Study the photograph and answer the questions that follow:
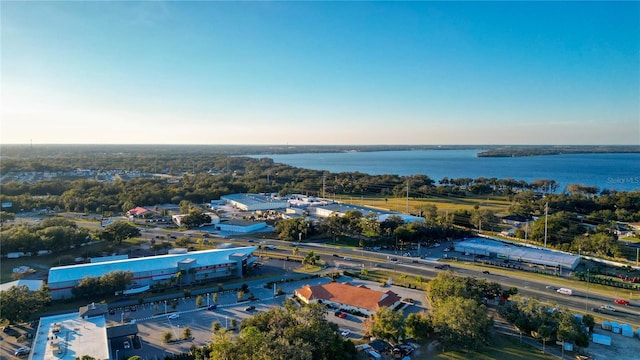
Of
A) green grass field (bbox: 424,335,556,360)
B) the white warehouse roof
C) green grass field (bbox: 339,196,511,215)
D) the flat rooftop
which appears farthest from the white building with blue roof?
green grass field (bbox: 339,196,511,215)

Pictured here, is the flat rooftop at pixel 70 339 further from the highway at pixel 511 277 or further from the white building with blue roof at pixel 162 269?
the highway at pixel 511 277

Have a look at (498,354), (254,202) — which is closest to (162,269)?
(498,354)

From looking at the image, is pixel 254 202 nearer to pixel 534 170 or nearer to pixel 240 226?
pixel 240 226

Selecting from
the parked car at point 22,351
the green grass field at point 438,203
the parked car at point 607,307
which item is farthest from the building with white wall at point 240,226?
the parked car at point 607,307

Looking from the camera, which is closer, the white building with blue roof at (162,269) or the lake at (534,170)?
the white building with blue roof at (162,269)

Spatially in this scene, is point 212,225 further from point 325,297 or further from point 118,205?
point 325,297

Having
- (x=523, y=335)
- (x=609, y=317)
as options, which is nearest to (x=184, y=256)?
(x=523, y=335)

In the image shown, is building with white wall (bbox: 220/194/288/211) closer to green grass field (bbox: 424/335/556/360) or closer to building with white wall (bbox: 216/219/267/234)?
building with white wall (bbox: 216/219/267/234)
